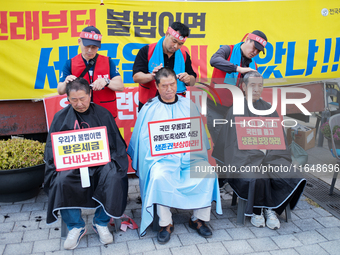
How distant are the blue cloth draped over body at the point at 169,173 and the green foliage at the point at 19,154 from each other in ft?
3.80

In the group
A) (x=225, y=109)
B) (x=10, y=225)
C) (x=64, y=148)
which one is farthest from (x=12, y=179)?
(x=225, y=109)

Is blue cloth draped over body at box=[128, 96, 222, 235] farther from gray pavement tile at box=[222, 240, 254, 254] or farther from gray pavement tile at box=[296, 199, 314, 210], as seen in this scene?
gray pavement tile at box=[296, 199, 314, 210]

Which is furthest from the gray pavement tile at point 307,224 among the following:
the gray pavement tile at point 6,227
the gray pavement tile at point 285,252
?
the gray pavement tile at point 6,227

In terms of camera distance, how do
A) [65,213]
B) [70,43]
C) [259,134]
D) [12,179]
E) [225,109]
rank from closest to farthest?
[65,213] < [259,134] < [12,179] < [225,109] < [70,43]

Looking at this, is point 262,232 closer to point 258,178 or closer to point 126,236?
point 258,178

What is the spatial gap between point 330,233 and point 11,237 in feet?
9.99

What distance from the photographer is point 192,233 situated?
3029mm

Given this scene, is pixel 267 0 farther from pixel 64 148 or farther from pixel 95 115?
pixel 64 148

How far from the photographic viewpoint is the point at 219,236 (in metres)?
2.99

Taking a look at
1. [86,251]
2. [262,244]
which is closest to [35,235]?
[86,251]

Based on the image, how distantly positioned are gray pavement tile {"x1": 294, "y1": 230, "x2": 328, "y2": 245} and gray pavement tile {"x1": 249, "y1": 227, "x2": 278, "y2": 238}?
22cm

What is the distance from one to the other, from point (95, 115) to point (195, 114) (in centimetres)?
102

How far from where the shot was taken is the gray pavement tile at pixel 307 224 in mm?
3154

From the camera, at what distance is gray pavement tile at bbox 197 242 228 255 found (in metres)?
2.74
